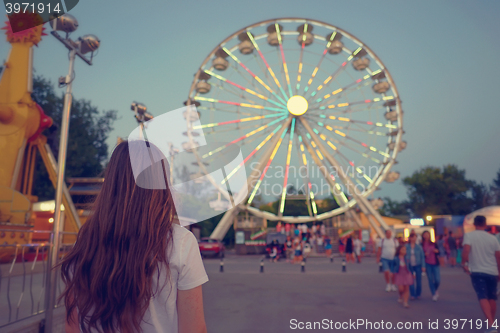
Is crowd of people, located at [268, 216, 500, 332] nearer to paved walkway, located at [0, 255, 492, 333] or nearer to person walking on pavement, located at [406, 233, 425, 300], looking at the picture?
person walking on pavement, located at [406, 233, 425, 300]

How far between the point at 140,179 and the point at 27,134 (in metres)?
12.2

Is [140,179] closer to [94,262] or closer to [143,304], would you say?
[94,262]

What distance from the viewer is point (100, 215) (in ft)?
5.04

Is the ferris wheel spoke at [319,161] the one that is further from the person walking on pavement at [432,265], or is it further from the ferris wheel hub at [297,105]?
the person walking on pavement at [432,265]

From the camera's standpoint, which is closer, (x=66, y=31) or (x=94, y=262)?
(x=94, y=262)

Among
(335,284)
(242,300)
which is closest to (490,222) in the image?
(335,284)

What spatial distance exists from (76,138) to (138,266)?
30.0 m

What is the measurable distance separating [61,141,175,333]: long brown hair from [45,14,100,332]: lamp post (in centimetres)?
411

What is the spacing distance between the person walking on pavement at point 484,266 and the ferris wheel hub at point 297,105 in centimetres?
1774

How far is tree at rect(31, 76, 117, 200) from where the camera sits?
1062 inches

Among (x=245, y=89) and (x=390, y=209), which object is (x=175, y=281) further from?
(x=390, y=209)

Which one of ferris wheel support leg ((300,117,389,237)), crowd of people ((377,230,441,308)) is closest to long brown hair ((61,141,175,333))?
crowd of people ((377,230,441,308))

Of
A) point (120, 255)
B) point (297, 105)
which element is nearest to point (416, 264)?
point (120, 255)

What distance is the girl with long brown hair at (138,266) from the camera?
1.44 m
